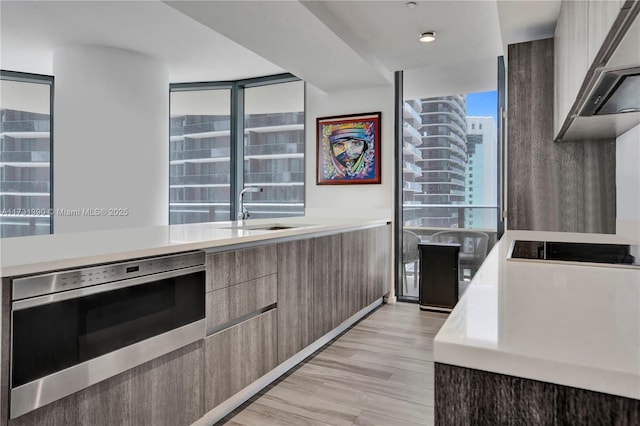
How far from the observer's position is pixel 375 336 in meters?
3.23

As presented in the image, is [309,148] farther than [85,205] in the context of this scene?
Yes

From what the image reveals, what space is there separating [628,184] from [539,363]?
1.98 m

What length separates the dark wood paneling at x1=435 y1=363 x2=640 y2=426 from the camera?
51 cm

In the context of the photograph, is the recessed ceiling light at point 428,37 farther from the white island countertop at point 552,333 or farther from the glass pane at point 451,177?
the white island countertop at point 552,333

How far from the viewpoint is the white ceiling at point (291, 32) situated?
2.52m

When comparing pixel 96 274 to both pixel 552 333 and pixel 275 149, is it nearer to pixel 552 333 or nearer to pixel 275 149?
pixel 552 333

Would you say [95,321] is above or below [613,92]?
below

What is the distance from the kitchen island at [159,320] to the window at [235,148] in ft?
7.65

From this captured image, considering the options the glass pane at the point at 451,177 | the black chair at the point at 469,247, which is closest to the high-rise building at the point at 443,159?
the glass pane at the point at 451,177

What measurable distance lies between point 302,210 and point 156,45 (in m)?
2.28

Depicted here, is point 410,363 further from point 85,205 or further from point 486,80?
point 85,205

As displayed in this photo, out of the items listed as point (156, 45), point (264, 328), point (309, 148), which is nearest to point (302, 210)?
point (309, 148)

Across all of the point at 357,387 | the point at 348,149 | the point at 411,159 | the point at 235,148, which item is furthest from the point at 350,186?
the point at 357,387

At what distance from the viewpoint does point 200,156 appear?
202 inches
